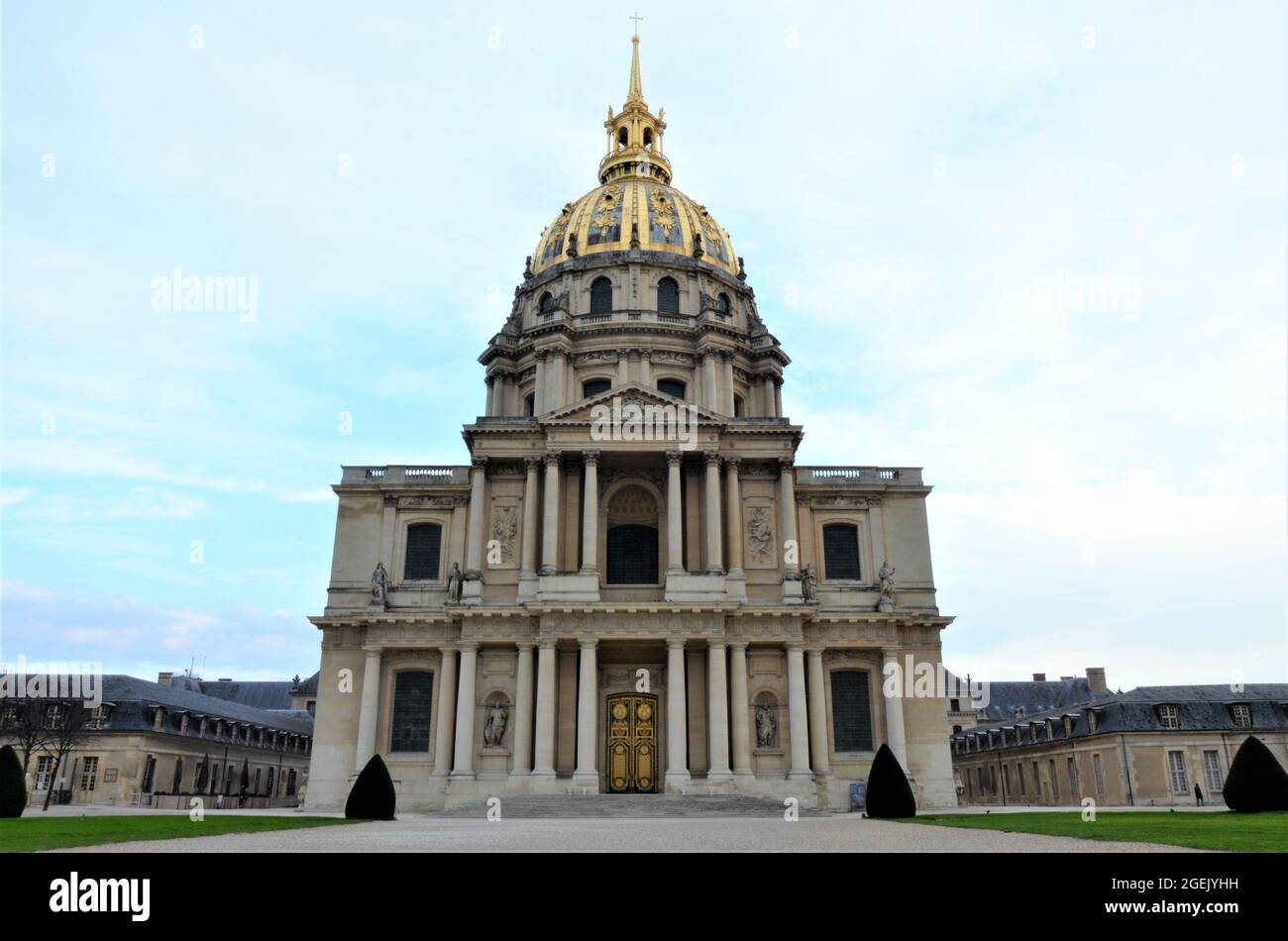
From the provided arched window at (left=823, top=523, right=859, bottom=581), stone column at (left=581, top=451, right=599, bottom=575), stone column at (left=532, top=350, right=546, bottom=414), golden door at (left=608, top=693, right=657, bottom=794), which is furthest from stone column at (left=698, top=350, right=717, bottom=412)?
golden door at (left=608, top=693, right=657, bottom=794)

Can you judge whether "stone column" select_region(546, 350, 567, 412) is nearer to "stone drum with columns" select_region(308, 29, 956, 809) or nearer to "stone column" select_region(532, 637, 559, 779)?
"stone drum with columns" select_region(308, 29, 956, 809)

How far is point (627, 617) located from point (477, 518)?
25.3 ft

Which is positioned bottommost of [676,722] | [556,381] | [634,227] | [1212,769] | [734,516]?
[1212,769]

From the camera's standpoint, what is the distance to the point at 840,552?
40.8 meters

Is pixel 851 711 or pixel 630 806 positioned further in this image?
pixel 851 711

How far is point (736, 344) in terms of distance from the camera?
49094mm

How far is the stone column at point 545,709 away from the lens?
34125mm

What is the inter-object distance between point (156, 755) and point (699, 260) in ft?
119

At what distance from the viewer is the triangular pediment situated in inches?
1526

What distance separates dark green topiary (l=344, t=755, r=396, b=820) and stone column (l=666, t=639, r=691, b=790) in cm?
1147

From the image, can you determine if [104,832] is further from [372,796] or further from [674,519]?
[674,519]

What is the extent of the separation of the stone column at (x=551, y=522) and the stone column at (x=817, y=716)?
10.6m

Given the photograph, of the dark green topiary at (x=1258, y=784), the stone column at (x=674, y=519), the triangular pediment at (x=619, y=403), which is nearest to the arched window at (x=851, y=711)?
the stone column at (x=674, y=519)

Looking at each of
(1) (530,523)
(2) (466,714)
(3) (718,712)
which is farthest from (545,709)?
(1) (530,523)
